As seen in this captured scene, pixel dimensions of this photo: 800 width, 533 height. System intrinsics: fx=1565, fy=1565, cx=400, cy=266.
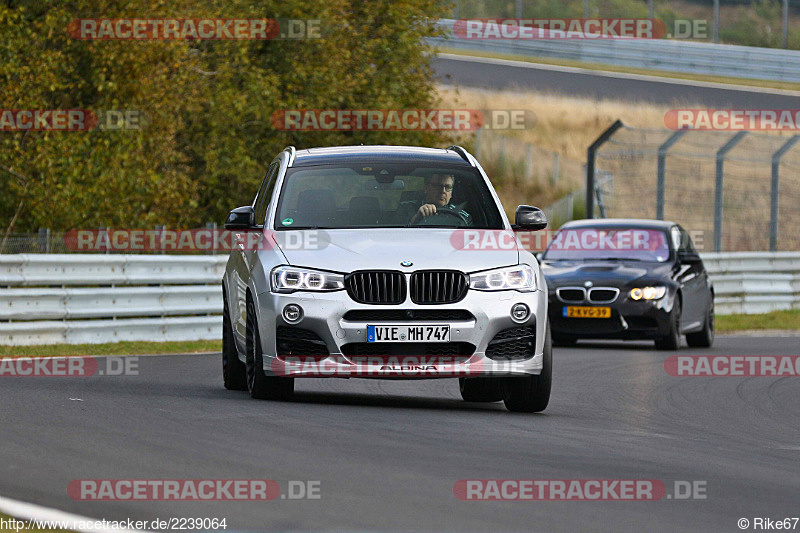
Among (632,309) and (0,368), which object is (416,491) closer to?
(0,368)

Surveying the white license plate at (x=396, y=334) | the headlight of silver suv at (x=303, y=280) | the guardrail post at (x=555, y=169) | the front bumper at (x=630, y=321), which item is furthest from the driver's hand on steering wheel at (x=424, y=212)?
the guardrail post at (x=555, y=169)

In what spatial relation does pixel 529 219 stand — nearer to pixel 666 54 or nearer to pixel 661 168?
pixel 661 168

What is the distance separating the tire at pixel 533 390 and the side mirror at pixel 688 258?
9.17 metres

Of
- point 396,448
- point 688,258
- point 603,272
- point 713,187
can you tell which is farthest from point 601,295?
point 713,187

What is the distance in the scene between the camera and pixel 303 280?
10164 millimetres

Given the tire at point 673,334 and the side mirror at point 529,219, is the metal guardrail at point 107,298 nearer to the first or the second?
the tire at point 673,334

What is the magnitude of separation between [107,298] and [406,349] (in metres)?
8.33

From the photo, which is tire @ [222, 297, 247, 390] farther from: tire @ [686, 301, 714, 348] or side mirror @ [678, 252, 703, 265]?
tire @ [686, 301, 714, 348]

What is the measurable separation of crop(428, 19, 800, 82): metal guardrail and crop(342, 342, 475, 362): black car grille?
36.1 metres

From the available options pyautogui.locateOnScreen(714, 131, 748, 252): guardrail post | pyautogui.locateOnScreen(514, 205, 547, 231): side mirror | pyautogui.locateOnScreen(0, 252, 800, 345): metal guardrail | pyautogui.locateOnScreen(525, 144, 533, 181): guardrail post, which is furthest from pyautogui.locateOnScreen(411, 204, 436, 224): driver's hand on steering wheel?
pyautogui.locateOnScreen(525, 144, 533, 181): guardrail post

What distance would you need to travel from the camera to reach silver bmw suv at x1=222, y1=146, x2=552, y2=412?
1005 centimetres

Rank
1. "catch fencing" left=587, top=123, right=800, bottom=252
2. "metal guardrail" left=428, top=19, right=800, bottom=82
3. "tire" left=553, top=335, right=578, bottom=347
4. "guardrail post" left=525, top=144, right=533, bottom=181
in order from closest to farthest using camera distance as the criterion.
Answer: "tire" left=553, top=335, right=578, bottom=347 → "catch fencing" left=587, top=123, right=800, bottom=252 → "guardrail post" left=525, top=144, right=533, bottom=181 → "metal guardrail" left=428, top=19, right=800, bottom=82

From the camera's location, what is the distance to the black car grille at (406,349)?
1002 centimetres

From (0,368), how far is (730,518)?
8.68m
